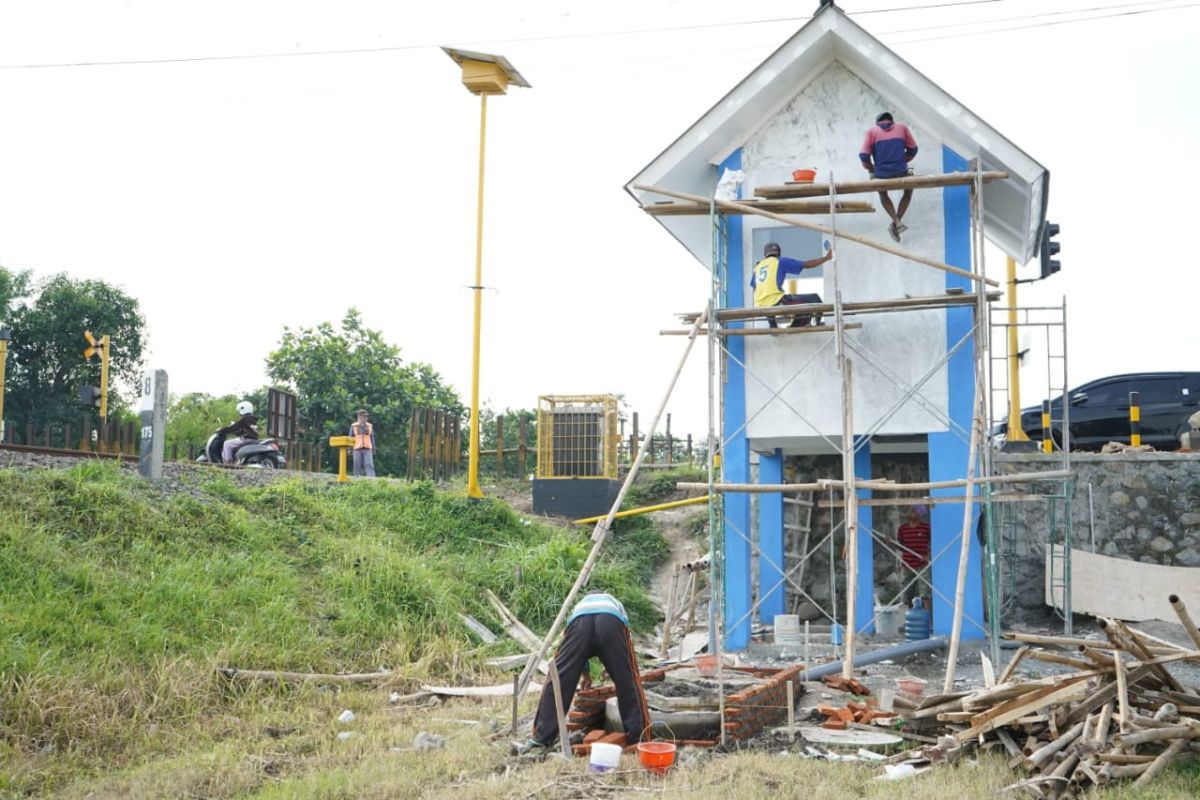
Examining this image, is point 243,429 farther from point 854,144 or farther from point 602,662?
point 602,662

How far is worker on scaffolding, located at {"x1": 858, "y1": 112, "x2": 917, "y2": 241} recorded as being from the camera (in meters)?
11.9

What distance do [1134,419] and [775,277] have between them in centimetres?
838

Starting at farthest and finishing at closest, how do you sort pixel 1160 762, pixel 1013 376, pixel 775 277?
1. pixel 1013 376
2. pixel 775 277
3. pixel 1160 762

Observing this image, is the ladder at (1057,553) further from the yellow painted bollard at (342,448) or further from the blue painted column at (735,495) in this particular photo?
the yellow painted bollard at (342,448)

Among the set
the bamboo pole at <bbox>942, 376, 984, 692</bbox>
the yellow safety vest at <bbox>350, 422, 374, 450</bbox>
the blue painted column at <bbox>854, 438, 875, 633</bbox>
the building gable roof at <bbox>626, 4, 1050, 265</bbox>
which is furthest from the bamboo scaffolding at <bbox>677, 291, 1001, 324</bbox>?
the yellow safety vest at <bbox>350, 422, 374, 450</bbox>

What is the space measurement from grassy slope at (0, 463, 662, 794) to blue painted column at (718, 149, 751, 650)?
2.72 meters

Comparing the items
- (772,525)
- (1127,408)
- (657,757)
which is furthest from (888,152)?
(1127,408)

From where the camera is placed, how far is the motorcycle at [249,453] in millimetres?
19297

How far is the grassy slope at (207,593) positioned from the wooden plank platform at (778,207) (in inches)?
208

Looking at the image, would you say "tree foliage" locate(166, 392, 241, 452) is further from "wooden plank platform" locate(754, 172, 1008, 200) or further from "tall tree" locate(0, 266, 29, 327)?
"wooden plank platform" locate(754, 172, 1008, 200)

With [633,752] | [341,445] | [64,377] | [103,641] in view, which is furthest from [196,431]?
[633,752]

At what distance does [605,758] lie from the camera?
24.6 feet

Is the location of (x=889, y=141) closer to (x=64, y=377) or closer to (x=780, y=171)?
(x=780, y=171)

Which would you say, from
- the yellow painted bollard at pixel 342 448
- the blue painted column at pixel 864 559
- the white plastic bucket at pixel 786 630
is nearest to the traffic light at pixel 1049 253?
the blue painted column at pixel 864 559
